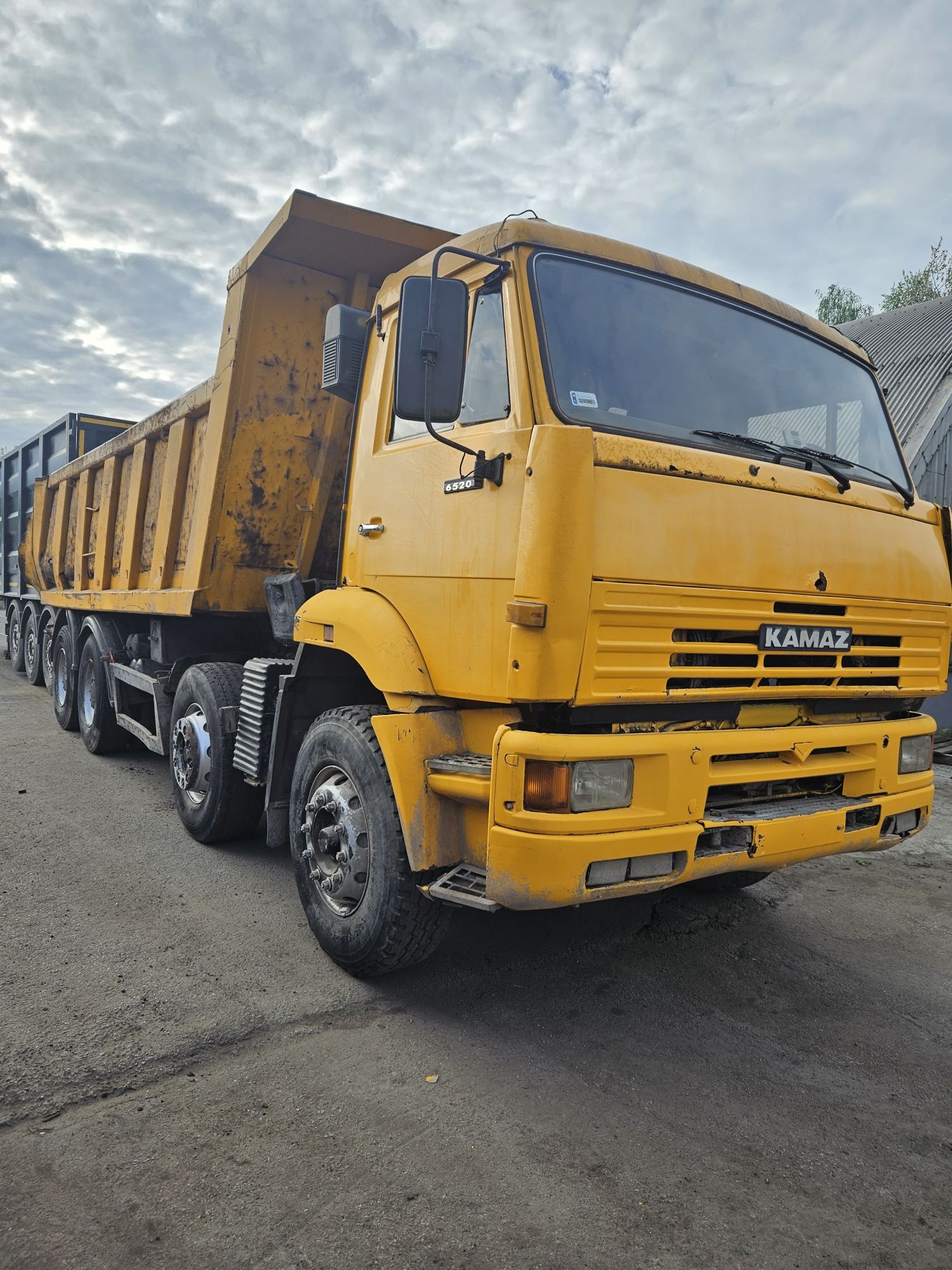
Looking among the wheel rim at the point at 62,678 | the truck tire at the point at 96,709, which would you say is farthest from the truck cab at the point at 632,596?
the wheel rim at the point at 62,678

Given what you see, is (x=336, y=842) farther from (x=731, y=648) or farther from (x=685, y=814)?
(x=731, y=648)

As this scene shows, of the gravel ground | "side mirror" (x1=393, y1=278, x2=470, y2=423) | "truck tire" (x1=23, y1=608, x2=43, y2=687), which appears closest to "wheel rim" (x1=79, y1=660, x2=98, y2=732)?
the gravel ground

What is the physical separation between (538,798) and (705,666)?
75cm

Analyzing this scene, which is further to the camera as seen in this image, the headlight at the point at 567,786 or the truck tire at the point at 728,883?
the truck tire at the point at 728,883

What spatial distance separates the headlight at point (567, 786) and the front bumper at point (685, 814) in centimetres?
3

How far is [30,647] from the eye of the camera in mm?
11547

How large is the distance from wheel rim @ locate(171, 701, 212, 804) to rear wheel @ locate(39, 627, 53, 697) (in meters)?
4.70

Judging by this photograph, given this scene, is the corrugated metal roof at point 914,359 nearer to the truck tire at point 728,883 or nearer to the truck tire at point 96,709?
the truck tire at point 728,883

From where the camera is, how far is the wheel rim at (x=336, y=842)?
3.30m

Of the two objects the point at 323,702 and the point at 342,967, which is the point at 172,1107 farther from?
the point at 323,702

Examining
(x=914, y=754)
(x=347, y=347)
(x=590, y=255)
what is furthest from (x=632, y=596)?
(x=347, y=347)

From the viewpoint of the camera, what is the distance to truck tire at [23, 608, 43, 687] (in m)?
10.9

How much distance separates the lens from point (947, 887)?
499 cm

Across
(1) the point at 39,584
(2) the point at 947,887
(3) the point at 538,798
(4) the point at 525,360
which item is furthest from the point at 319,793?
(1) the point at 39,584
